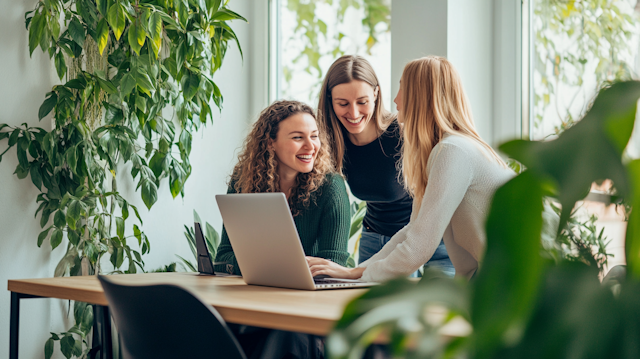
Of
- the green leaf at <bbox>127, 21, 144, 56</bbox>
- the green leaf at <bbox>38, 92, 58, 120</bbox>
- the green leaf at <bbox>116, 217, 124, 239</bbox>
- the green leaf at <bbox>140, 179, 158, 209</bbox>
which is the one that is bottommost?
the green leaf at <bbox>116, 217, 124, 239</bbox>

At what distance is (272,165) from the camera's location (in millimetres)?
2178

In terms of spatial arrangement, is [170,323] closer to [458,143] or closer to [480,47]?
[458,143]

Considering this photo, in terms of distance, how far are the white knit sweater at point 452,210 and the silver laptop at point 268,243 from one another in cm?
12

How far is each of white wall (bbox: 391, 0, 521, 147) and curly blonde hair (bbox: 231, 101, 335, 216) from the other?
0.74 metres

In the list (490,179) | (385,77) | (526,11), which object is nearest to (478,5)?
(526,11)

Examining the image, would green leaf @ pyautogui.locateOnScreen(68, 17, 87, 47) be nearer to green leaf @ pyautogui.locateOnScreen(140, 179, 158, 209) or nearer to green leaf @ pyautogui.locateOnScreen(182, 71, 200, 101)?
green leaf @ pyautogui.locateOnScreen(182, 71, 200, 101)

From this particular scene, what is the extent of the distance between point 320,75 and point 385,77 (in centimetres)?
54

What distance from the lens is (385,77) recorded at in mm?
3137

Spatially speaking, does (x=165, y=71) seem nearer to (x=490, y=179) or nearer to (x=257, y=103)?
(x=257, y=103)

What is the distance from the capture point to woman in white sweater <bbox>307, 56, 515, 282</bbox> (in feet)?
Answer: 4.84

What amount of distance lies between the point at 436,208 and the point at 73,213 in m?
1.49

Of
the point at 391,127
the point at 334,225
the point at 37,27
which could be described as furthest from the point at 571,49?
the point at 37,27

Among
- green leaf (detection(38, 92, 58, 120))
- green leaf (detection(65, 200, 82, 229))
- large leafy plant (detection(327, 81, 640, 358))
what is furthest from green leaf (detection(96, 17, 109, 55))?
large leafy plant (detection(327, 81, 640, 358))

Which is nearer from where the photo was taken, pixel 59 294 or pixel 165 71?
pixel 59 294
